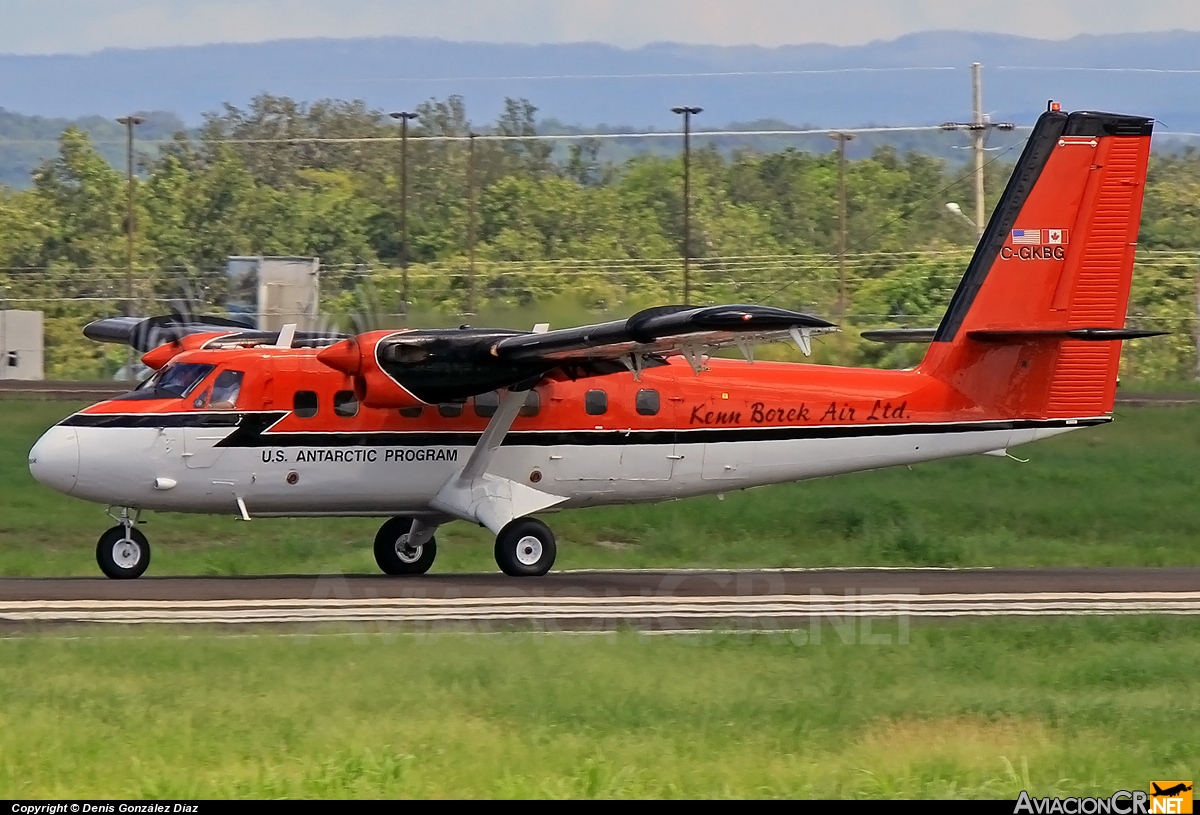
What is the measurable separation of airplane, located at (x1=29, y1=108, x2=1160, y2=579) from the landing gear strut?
3 centimetres

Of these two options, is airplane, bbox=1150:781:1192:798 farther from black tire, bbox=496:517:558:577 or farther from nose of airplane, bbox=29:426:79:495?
nose of airplane, bbox=29:426:79:495

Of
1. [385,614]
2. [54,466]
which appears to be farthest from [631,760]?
[54,466]

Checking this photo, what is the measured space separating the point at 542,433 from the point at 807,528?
26.4 feet

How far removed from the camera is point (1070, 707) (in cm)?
1205

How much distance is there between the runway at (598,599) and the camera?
16094mm

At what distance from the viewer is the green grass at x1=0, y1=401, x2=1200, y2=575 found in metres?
24.3

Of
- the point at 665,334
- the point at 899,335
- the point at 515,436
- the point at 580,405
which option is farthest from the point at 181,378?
the point at 899,335

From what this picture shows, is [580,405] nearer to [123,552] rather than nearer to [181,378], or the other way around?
[181,378]

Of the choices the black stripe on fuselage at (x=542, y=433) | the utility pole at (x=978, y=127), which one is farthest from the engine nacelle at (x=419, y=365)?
the utility pole at (x=978, y=127)

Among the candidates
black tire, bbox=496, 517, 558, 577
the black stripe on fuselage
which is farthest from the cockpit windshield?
black tire, bbox=496, 517, 558, 577

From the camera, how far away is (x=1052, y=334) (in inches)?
813

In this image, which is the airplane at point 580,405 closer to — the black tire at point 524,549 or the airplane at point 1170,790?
the black tire at point 524,549

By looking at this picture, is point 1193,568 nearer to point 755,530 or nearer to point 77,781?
point 755,530

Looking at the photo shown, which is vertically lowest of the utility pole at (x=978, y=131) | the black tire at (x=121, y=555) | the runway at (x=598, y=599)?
the runway at (x=598, y=599)
